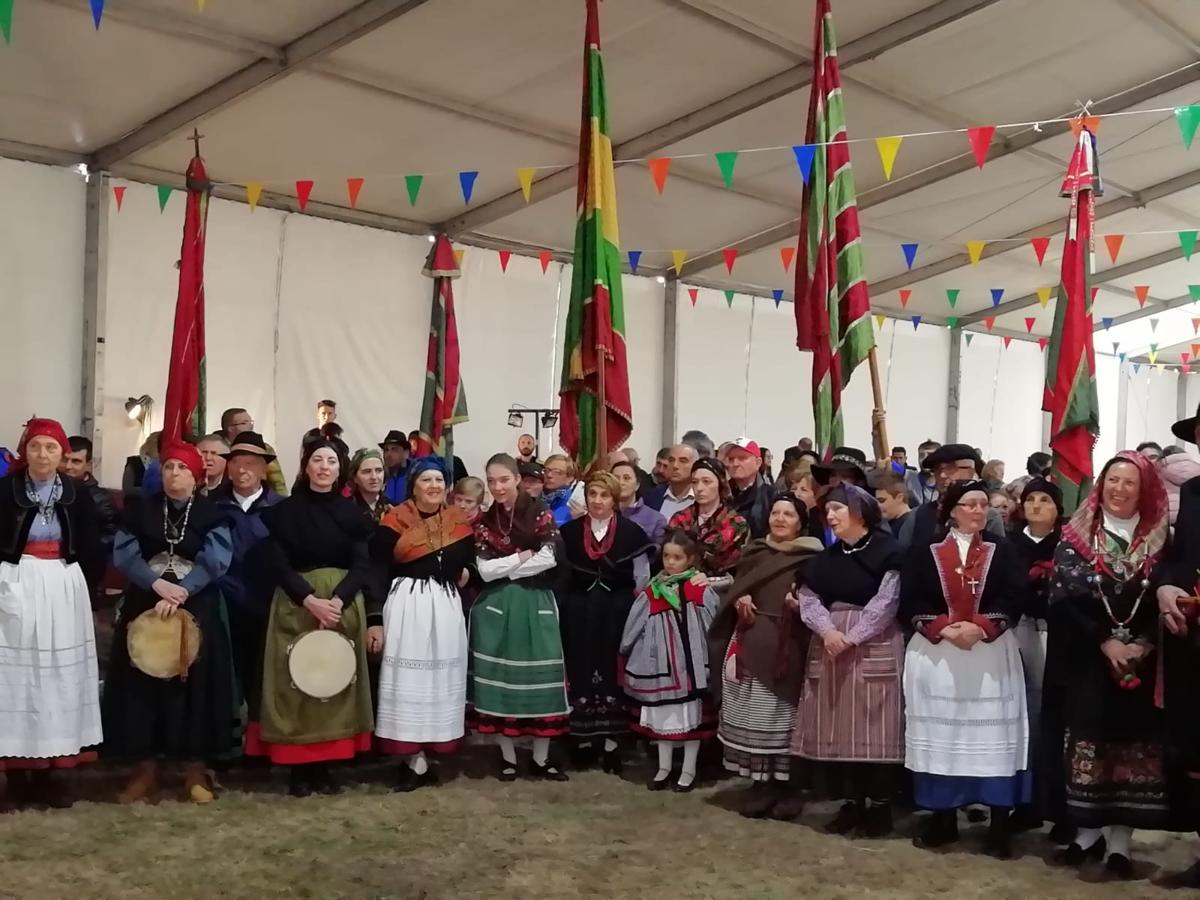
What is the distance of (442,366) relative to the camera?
916cm

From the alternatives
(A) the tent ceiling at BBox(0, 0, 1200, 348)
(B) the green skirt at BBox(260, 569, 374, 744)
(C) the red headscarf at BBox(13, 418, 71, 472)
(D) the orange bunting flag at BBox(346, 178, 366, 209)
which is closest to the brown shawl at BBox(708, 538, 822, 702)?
(B) the green skirt at BBox(260, 569, 374, 744)

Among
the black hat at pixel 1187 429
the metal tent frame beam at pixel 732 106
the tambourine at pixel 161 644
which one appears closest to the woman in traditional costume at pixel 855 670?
the black hat at pixel 1187 429

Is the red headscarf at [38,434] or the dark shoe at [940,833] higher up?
the red headscarf at [38,434]

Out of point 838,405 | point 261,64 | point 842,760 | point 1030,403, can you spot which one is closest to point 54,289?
point 261,64

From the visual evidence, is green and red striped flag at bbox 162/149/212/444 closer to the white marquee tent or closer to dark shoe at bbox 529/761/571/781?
the white marquee tent

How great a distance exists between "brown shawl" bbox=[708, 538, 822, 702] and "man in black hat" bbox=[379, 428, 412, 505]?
3.24 meters

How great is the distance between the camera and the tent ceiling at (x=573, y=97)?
21.6ft

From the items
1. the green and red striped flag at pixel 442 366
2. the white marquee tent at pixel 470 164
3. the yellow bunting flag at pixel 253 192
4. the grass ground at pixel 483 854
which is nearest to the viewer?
the grass ground at pixel 483 854

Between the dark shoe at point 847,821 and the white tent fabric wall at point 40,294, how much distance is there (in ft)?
19.3

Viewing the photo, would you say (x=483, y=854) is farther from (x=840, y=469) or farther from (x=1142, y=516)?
(x=1142, y=516)

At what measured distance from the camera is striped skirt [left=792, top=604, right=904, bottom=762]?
12.8 feet

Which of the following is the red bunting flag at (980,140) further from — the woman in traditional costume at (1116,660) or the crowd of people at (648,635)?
the woman in traditional costume at (1116,660)

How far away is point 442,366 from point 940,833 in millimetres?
6203

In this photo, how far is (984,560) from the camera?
375cm
